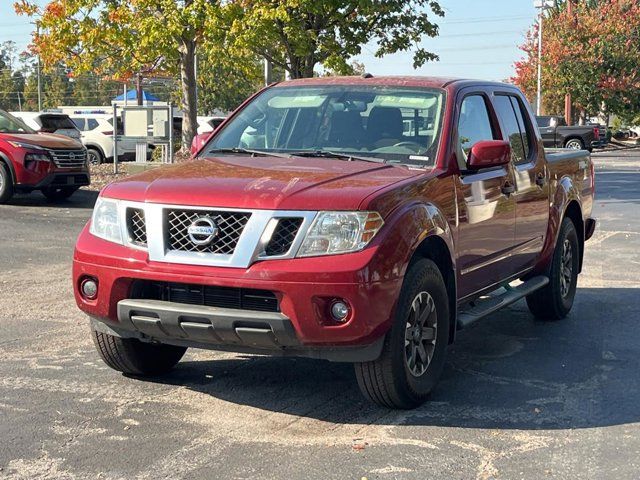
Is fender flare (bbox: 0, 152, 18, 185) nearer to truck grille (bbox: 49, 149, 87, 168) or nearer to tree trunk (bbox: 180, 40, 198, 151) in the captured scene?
truck grille (bbox: 49, 149, 87, 168)

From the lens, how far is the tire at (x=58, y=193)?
1645 cm

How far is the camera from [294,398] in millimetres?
5324

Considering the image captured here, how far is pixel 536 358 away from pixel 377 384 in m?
1.92

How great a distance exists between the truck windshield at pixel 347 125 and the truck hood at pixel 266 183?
0.94ft

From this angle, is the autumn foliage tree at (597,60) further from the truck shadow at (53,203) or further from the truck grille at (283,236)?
the truck grille at (283,236)

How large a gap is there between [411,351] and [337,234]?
895 millimetres

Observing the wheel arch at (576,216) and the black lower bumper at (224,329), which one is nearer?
the black lower bumper at (224,329)

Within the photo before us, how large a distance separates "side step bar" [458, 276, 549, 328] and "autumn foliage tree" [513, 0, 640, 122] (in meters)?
43.6

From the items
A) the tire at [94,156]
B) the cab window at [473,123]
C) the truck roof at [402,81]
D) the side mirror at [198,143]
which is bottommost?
the tire at [94,156]

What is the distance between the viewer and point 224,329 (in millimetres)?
4582

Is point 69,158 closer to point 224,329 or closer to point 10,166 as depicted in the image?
point 10,166

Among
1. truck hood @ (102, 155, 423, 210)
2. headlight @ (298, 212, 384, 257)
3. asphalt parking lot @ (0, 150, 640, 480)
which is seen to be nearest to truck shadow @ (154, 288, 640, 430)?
asphalt parking lot @ (0, 150, 640, 480)

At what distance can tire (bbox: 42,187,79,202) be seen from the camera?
16.5m

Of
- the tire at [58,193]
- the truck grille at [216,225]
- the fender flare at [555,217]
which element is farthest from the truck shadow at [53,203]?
the truck grille at [216,225]
